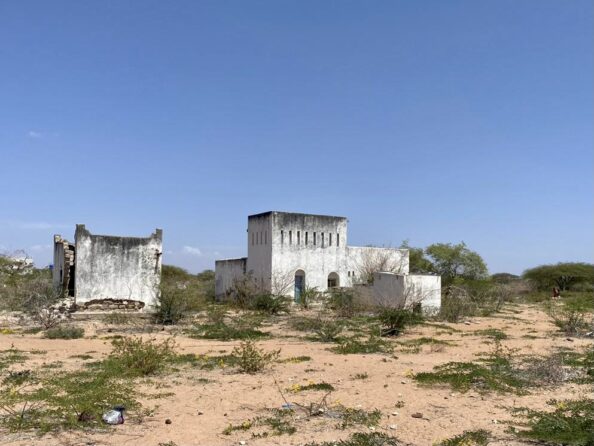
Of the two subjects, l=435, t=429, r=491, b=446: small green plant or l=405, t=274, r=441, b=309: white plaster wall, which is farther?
l=405, t=274, r=441, b=309: white plaster wall

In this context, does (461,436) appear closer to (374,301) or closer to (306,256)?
(374,301)

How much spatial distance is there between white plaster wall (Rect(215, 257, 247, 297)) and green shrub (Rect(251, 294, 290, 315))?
7917 mm

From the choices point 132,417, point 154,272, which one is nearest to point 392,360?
point 132,417

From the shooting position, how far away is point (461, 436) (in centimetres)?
625

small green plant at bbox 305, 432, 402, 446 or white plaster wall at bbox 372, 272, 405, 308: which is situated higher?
white plaster wall at bbox 372, 272, 405, 308

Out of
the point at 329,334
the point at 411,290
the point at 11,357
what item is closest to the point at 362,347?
the point at 329,334

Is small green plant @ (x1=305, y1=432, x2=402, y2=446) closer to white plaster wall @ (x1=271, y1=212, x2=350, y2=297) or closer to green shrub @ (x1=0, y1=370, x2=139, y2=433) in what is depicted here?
green shrub @ (x1=0, y1=370, x2=139, y2=433)

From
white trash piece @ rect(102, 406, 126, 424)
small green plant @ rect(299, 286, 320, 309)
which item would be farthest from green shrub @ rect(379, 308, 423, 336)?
white trash piece @ rect(102, 406, 126, 424)

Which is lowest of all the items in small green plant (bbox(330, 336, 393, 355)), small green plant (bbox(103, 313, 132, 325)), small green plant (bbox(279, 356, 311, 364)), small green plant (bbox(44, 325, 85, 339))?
small green plant (bbox(279, 356, 311, 364))

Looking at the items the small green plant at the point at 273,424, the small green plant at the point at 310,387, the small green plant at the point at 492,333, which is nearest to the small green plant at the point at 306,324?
the small green plant at the point at 492,333

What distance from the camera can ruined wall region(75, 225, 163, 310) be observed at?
21547 millimetres

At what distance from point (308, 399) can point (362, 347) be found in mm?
5433

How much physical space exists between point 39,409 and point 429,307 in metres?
18.6

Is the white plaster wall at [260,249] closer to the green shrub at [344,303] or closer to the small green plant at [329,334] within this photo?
the green shrub at [344,303]
